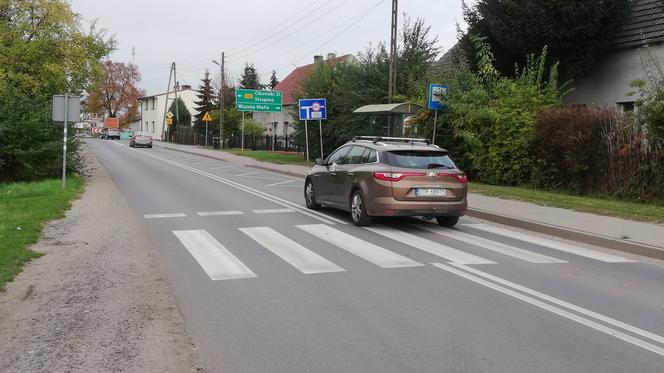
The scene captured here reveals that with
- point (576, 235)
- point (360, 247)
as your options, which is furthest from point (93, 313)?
point (576, 235)

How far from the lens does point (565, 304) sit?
579 cm

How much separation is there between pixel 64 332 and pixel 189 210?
26.4 feet

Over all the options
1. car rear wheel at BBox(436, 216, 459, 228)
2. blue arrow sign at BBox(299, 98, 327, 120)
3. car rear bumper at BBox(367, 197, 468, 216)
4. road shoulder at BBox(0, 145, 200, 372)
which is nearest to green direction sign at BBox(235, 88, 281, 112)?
blue arrow sign at BBox(299, 98, 327, 120)

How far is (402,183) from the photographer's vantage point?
10062mm

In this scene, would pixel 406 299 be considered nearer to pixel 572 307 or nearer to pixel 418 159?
pixel 572 307

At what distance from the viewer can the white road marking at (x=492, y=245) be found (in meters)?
8.12

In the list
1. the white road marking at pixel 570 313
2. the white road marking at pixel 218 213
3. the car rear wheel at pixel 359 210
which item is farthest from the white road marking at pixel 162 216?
the white road marking at pixel 570 313

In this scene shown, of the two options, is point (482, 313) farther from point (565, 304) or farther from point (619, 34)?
point (619, 34)

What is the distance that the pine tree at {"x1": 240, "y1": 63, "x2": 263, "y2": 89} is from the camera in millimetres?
87438

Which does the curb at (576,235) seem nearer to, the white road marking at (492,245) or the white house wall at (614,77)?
the white road marking at (492,245)

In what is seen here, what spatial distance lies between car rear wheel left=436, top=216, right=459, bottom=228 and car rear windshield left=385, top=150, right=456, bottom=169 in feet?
3.26

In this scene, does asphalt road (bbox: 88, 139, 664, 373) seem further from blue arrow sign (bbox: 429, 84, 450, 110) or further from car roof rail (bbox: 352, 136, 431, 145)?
blue arrow sign (bbox: 429, 84, 450, 110)

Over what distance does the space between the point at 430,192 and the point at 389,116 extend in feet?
39.5

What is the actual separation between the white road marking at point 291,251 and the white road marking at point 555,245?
3.83 metres
